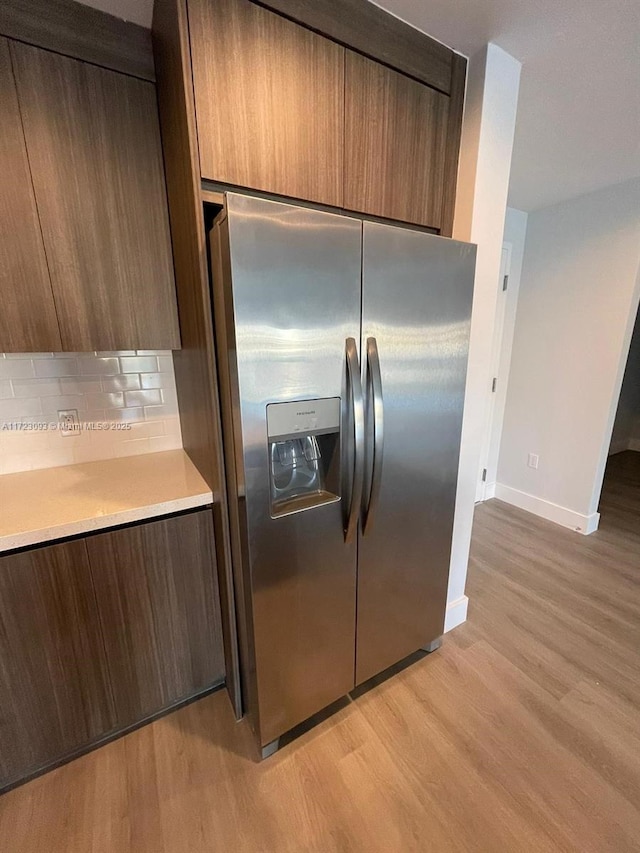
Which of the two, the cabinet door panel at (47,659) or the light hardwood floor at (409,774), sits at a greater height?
the cabinet door panel at (47,659)

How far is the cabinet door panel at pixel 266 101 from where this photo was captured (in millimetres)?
975

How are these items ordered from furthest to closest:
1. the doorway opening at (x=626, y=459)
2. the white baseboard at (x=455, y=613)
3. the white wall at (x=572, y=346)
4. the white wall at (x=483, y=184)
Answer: the doorway opening at (x=626, y=459), the white wall at (x=572, y=346), the white baseboard at (x=455, y=613), the white wall at (x=483, y=184)

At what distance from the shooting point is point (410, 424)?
1.31 m

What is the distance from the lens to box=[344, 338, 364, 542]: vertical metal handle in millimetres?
1105

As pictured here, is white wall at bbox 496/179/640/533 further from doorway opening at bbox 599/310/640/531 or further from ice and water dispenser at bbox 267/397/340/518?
ice and water dispenser at bbox 267/397/340/518

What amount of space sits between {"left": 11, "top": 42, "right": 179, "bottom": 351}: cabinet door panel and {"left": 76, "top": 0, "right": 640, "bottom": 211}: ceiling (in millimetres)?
257

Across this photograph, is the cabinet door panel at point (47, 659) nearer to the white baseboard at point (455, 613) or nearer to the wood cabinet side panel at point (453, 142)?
the white baseboard at point (455, 613)

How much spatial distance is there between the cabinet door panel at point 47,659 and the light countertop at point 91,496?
8 centimetres

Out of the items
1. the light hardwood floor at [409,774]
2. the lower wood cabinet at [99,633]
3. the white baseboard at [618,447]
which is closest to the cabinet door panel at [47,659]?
the lower wood cabinet at [99,633]

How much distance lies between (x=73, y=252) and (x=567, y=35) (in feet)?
6.18

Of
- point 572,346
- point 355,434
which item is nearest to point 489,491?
point 572,346

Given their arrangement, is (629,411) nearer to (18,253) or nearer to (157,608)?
(157,608)

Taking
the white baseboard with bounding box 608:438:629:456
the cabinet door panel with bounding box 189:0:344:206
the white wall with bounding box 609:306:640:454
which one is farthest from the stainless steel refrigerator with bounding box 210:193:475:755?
the white baseboard with bounding box 608:438:629:456

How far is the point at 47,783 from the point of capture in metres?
1.24
